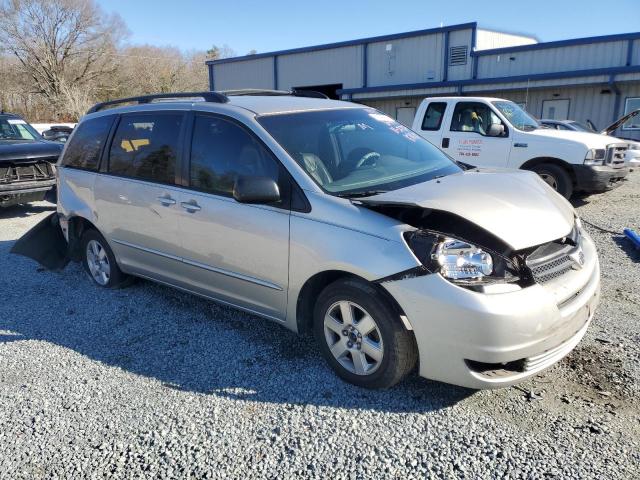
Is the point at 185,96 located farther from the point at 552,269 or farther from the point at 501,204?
the point at 552,269

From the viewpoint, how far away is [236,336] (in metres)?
4.07

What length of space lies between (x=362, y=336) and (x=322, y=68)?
2940 centimetres

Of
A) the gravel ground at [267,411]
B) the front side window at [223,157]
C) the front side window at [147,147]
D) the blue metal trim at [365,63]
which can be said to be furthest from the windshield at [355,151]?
the blue metal trim at [365,63]

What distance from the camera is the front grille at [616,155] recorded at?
8727mm

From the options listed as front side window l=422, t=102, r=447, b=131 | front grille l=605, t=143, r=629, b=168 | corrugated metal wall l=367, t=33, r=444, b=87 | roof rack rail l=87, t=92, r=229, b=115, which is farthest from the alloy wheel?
corrugated metal wall l=367, t=33, r=444, b=87

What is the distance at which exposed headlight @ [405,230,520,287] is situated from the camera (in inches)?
109

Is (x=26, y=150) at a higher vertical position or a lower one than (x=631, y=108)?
lower

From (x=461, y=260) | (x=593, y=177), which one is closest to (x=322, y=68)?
(x=593, y=177)

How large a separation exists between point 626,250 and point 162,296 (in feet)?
18.0

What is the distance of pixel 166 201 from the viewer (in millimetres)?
4176

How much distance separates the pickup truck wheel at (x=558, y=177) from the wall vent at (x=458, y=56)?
17341 mm

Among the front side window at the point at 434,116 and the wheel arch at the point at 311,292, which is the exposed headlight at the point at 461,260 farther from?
the front side window at the point at 434,116

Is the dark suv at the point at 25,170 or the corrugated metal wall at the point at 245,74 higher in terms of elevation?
the corrugated metal wall at the point at 245,74

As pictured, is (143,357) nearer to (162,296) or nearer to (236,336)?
(236,336)
